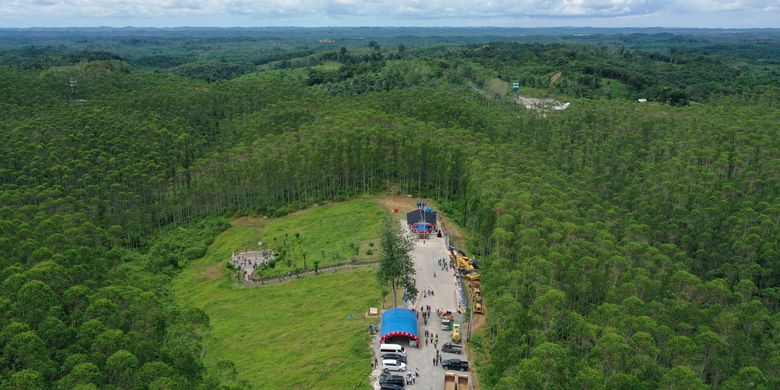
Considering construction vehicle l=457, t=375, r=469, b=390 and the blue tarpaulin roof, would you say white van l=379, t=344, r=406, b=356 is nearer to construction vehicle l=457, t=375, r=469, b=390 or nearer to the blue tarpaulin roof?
the blue tarpaulin roof

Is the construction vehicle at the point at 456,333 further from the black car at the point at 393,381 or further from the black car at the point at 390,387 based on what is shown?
the black car at the point at 390,387

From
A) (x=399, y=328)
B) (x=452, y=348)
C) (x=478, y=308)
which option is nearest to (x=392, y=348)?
(x=399, y=328)

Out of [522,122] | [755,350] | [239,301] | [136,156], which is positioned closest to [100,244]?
[239,301]

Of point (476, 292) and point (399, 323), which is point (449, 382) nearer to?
point (399, 323)

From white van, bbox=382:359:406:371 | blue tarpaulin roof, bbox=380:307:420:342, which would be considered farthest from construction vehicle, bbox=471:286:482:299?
white van, bbox=382:359:406:371

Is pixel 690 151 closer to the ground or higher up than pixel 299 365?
higher up

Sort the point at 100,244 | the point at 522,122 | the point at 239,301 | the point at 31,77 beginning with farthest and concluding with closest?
the point at 31,77 → the point at 522,122 → the point at 100,244 → the point at 239,301

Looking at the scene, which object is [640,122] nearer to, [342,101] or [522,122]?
[522,122]
